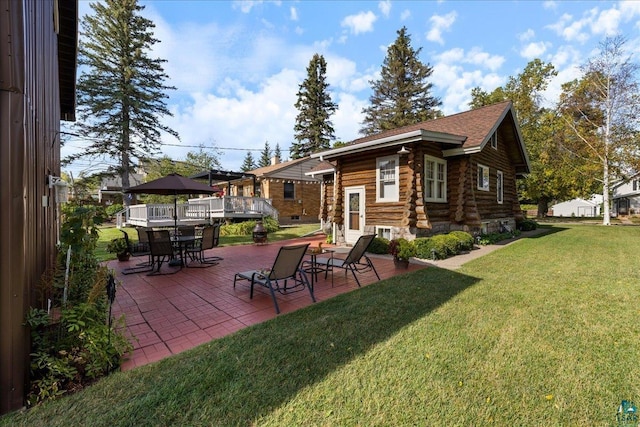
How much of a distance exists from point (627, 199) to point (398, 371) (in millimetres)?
52168

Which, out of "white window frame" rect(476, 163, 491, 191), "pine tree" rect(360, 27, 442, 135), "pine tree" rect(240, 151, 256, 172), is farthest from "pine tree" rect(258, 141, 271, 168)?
"white window frame" rect(476, 163, 491, 191)

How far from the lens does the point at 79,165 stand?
21.5m

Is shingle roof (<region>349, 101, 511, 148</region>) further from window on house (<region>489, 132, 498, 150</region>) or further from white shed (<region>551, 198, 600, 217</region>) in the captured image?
white shed (<region>551, 198, 600, 217</region>)

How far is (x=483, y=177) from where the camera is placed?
472 inches

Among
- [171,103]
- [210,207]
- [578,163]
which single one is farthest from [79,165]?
[578,163]

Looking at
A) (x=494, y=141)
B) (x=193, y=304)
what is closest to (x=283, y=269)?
(x=193, y=304)

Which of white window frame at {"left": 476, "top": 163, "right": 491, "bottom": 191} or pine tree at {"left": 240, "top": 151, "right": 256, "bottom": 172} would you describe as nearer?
white window frame at {"left": 476, "top": 163, "right": 491, "bottom": 191}

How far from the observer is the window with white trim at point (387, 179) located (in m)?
9.62

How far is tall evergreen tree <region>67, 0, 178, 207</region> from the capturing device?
20.2 m

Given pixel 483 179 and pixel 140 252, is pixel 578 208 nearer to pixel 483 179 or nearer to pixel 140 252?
pixel 483 179

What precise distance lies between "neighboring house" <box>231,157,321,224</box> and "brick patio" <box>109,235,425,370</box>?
533 inches

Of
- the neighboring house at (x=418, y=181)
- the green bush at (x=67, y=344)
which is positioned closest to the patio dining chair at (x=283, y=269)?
the green bush at (x=67, y=344)

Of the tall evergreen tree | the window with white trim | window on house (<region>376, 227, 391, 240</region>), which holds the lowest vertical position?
window on house (<region>376, 227, 391, 240</region>)

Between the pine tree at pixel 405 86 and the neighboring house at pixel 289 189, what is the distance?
45.5ft
